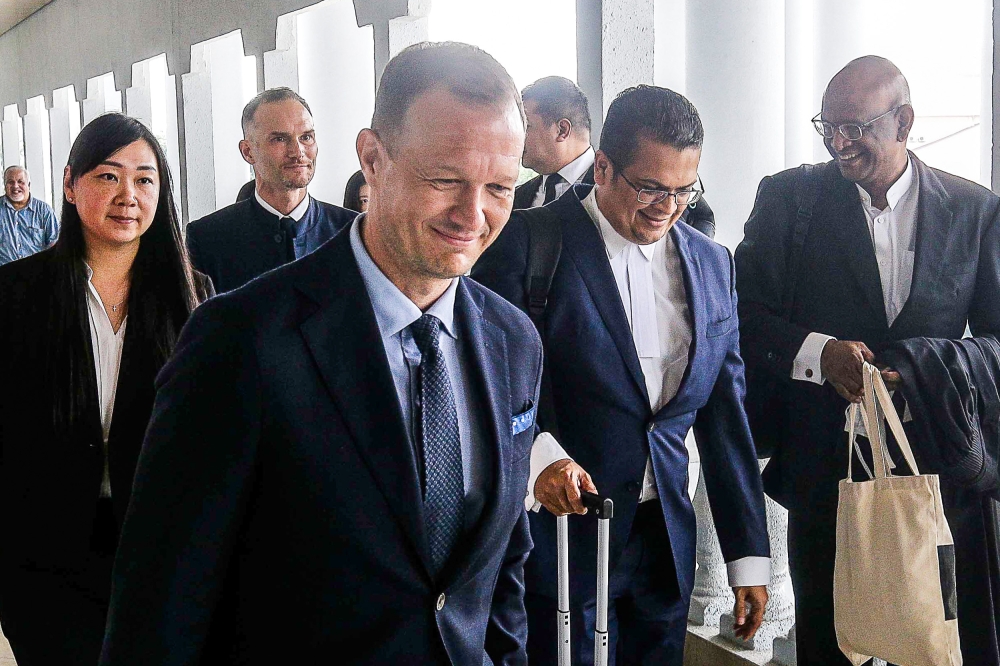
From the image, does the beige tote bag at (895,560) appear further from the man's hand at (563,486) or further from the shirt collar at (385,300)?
the shirt collar at (385,300)

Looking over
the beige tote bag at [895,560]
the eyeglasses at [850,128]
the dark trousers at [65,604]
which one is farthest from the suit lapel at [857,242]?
the dark trousers at [65,604]

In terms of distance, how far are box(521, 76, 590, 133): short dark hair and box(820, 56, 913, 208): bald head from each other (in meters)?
1.42

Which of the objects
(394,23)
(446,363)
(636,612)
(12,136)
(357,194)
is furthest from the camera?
(12,136)

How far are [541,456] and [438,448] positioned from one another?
808 millimetres

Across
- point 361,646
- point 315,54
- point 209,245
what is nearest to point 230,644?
point 361,646

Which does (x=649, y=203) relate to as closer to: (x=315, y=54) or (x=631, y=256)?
(x=631, y=256)

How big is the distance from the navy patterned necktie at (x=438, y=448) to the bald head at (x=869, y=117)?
169 centimetres

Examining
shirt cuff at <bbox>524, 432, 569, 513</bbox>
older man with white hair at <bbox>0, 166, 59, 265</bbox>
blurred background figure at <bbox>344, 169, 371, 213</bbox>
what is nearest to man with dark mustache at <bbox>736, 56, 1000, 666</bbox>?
shirt cuff at <bbox>524, 432, 569, 513</bbox>

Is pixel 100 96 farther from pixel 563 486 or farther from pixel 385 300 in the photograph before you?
pixel 385 300

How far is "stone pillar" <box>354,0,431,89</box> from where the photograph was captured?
20.3 feet

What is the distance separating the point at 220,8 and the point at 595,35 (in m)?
5.59

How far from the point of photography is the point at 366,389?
1.39 meters

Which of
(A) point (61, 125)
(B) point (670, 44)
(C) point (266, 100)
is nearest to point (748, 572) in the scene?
(B) point (670, 44)

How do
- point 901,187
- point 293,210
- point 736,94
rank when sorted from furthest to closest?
point 293,210 < point 736,94 < point 901,187
